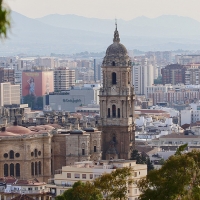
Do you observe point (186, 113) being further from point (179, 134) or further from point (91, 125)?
point (91, 125)

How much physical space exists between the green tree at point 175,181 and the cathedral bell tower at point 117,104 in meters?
40.8

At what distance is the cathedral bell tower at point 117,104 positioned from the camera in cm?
8850

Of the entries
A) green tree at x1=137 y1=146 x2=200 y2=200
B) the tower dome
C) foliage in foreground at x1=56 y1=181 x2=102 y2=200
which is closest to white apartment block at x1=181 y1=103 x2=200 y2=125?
the tower dome

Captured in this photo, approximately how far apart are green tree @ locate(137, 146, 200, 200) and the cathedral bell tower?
4085 centimetres

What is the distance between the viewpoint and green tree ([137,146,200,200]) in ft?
147

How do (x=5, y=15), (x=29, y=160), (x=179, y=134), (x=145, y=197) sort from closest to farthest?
(x=5, y=15)
(x=145, y=197)
(x=29, y=160)
(x=179, y=134)

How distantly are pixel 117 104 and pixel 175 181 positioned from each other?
43436 millimetres

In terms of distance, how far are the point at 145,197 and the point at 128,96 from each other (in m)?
43.2

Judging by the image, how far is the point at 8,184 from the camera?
68.5 metres

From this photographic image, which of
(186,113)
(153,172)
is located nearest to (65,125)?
(153,172)

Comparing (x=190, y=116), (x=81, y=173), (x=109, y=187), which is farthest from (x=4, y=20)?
(x=190, y=116)

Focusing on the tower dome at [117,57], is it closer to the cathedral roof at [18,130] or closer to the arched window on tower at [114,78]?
the arched window on tower at [114,78]

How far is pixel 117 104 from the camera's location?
8875 cm

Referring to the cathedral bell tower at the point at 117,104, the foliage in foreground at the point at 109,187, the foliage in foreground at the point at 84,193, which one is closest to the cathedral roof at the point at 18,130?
the cathedral bell tower at the point at 117,104
